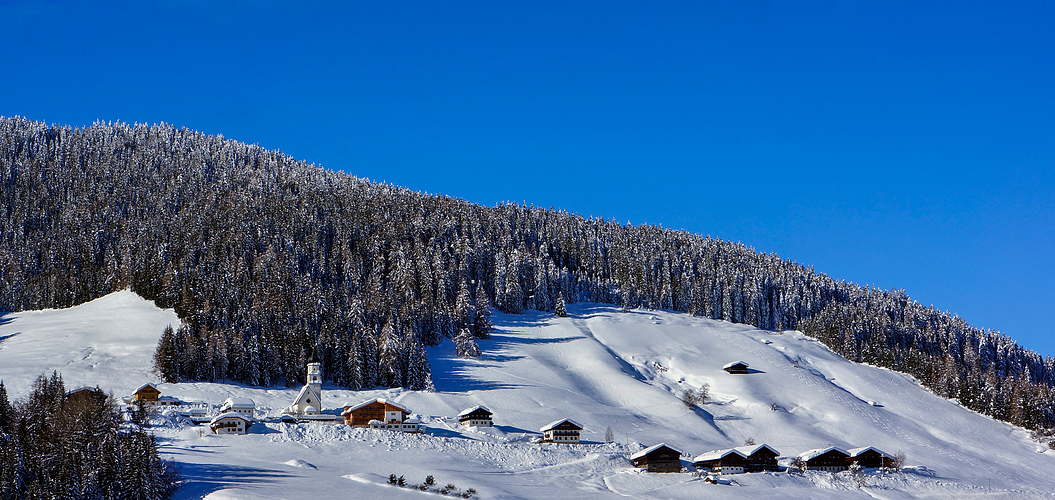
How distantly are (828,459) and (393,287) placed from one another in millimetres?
77305

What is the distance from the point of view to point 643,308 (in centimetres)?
16325

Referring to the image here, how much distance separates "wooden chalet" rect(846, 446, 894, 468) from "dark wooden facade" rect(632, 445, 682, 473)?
19304 mm

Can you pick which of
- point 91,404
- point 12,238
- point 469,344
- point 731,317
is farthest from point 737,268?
point 12,238

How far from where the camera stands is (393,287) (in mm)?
141875

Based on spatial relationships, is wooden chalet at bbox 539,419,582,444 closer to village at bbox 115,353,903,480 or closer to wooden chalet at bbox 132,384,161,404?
village at bbox 115,353,903,480

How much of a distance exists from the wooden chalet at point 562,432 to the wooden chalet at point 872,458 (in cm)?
2625

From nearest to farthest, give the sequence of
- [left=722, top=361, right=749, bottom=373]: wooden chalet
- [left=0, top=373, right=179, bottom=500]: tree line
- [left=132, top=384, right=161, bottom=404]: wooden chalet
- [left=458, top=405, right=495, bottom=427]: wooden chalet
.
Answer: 1. [left=0, top=373, right=179, bottom=500]: tree line
2. [left=132, top=384, right=161, bottom=404]: wooden chalet
3. [left=458, top=405, right=495, bottom=427]: wooden chalet
4. [left=722, top=361, right=749, bottom=373]: wooden chalet

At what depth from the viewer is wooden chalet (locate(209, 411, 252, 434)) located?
247 feet

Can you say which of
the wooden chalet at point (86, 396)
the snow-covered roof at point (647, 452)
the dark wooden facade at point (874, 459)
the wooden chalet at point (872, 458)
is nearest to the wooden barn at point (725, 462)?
the snow-covered roof at point (647, 452)

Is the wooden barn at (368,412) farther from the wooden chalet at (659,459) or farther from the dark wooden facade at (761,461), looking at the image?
the dark wooden facade at (761,461)

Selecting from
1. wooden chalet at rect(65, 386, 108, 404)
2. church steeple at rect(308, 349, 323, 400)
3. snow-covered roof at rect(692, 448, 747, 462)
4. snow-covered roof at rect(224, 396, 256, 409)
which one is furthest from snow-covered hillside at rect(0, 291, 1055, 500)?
wooden chalet at rect(65, 386, 108, 404)

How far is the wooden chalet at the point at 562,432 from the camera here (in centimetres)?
8319

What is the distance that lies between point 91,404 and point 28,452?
37.5 feet

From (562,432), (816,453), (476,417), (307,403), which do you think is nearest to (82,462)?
(307,403)
